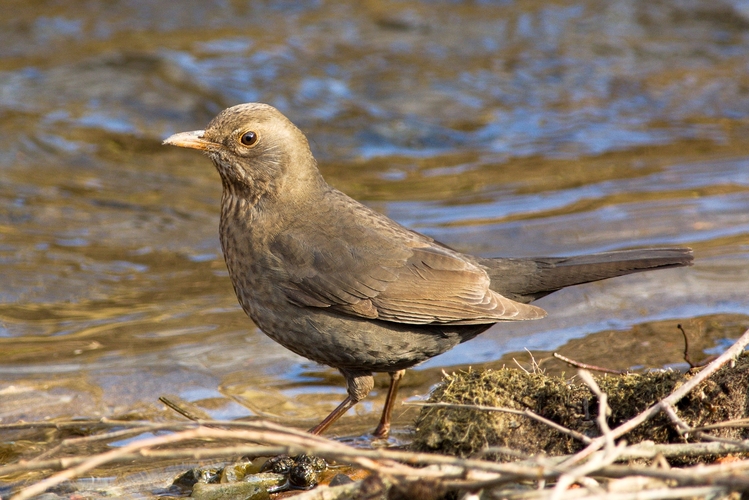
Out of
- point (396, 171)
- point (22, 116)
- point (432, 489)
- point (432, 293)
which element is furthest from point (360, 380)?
point (22, 116)

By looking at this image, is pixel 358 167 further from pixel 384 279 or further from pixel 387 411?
pixel 387 411

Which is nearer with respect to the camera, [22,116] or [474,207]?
[474,207]

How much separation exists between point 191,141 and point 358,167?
536cm

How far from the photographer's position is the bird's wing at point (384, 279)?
4.71 metres

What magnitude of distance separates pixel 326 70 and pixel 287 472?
9.06 meters

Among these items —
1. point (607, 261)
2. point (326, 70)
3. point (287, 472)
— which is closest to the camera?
point (287, 472)

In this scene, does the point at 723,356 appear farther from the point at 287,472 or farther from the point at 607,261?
the point at 287,472

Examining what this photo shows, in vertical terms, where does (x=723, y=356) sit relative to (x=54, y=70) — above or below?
below

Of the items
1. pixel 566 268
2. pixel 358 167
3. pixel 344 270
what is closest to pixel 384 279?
pixel 344 270

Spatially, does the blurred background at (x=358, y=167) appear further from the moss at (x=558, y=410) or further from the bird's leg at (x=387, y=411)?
the moss at (x=558, y=410)

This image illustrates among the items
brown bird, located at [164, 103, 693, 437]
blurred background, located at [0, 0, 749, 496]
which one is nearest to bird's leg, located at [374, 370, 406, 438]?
brown bird, located at [164, 103, 693, 437]

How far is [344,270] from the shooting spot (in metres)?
4.81

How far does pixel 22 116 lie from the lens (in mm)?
10648

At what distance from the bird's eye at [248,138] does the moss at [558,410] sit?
6.21 ft
